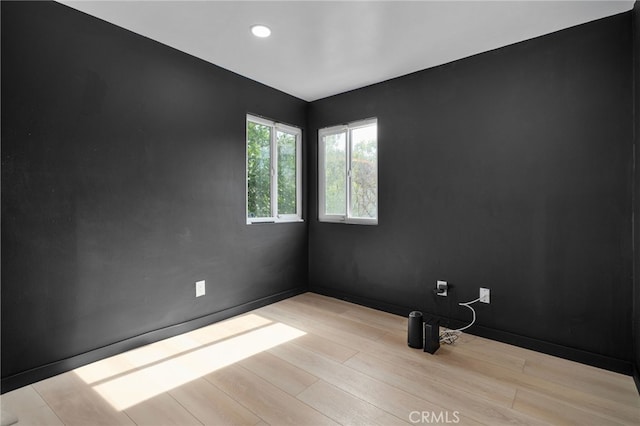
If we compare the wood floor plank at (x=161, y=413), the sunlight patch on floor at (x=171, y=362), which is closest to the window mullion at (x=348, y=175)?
the sunlight patch on floor at (x=171, y=362)

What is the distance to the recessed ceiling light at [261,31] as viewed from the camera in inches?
88.7

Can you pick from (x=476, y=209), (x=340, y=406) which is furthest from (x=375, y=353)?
(x=476, y=209)

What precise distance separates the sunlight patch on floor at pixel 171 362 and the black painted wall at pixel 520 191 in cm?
134

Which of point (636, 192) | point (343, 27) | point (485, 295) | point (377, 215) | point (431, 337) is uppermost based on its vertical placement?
point (343, 27)

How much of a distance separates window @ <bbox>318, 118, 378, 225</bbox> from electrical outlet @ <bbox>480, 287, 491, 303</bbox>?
3.94 ft

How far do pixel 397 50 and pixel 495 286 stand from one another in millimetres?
2108

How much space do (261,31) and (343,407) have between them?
255cm

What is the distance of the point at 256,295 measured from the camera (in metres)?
3.29

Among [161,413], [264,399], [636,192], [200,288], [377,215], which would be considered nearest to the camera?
[161,413]

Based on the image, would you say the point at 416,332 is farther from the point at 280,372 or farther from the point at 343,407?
the point at 280,372

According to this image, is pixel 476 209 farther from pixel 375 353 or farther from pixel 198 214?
pixel 198 214

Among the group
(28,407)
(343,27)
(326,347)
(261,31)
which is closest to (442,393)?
(326,347)

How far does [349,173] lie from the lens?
358 cm

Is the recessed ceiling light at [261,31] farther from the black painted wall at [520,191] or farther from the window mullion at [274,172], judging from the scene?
the black painted wall at [520,191]
